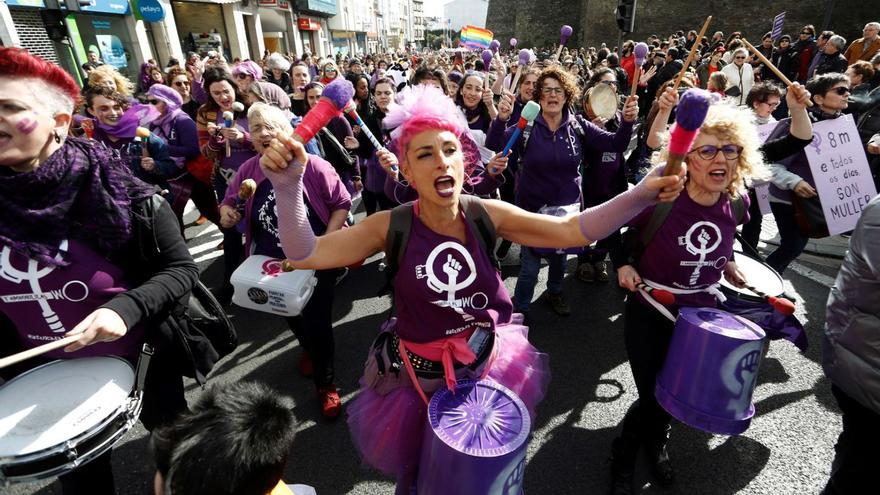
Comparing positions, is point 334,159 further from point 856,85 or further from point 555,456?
point 856,85

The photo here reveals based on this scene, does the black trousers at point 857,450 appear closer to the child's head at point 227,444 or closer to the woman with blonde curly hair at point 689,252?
the woman with blonde curly hair at point 689,252

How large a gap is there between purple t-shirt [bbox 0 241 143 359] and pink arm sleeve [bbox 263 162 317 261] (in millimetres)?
758

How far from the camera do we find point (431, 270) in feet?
6.00

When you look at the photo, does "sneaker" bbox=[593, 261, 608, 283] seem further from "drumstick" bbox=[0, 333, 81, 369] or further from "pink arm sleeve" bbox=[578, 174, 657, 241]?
"drumstick" bbox=[0, 333, 81, 369]

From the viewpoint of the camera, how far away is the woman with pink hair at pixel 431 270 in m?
1.76

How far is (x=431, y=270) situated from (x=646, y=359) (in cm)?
129

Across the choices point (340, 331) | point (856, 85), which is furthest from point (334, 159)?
point (856, 85)

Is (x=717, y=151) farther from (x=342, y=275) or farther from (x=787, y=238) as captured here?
(x=342, y=275)

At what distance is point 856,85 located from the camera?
5.47 metres

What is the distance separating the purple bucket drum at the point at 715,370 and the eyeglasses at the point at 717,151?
758 millimetres

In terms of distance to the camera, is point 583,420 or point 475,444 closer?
point 475,444

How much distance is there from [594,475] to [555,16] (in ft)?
135

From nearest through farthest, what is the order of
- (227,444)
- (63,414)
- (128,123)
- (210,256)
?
(227,444), (63,414), (128,123), (210,256)

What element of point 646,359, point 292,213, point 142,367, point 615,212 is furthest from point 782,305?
point 142,367
